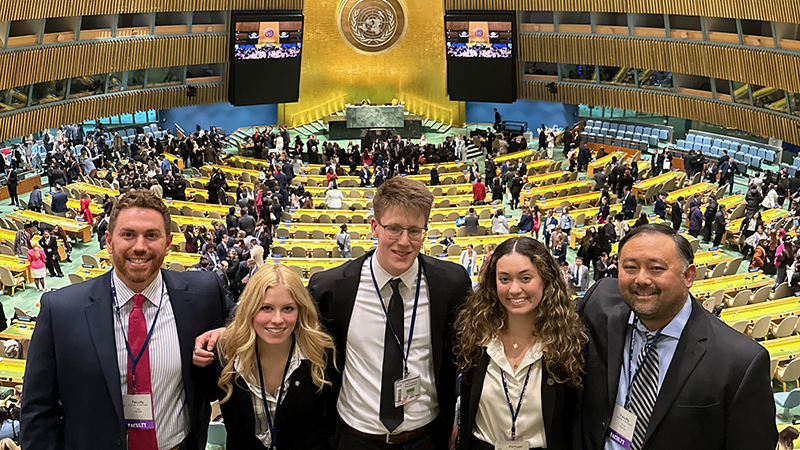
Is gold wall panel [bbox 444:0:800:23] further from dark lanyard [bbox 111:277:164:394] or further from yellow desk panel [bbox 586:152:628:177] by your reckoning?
dark lanyard [bbox 111:277:164:394]

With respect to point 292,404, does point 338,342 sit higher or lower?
higher

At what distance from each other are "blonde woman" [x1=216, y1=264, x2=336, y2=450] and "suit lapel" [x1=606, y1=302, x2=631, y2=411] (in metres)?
1.31

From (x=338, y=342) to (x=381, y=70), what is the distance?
2832 cm

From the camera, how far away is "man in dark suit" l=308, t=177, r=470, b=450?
3.98 m

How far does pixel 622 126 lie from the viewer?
92.2ft

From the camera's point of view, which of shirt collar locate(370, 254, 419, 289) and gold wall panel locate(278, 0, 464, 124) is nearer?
shirt collar locate(370, 254, 419, 289)

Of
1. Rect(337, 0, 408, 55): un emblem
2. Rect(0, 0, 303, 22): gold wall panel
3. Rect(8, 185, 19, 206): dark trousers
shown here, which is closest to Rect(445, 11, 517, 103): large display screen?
Rect(0, 0, 303, 22): gold wall panel

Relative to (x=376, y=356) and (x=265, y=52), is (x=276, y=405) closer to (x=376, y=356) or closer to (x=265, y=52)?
(x=376, y=356)

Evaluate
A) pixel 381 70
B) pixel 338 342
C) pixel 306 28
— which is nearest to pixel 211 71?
pixel 306 28

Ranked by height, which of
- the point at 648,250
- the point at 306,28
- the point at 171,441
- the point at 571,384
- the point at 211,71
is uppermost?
the point at 306,28

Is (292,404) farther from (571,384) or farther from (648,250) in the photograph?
(648,250)

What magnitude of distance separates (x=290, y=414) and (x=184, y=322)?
670mm

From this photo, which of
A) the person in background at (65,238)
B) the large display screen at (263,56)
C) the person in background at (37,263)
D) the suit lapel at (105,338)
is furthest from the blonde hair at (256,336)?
the large display screen at (263,56)

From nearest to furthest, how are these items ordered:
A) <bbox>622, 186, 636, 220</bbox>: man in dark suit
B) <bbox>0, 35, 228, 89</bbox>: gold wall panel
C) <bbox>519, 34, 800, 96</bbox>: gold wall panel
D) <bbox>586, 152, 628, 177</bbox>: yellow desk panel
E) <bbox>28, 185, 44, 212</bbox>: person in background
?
<bbox>622, 186, 636, 220</bbox>: man in dark suit < <bbox>28, 185, 44, 212</bbox>: person in background < <bbox>519, 34, 800, 96</bbox>: gold wall panel < <bbox>0, 35, 228, 89</bbox>: gold wall panel < <bbox>586, 152, 628, 177</bbox>: yellow desk panel
